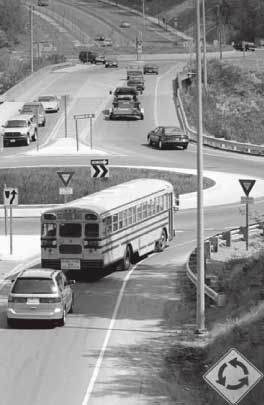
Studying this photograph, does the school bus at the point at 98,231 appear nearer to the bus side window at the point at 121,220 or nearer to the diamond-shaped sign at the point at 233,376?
the bus side window at the point at 121,220

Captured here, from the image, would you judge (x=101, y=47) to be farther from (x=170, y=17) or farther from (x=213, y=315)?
(x=213, y=315)

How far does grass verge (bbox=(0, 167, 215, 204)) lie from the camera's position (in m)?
57.3

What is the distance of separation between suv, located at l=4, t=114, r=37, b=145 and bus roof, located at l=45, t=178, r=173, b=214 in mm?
29341

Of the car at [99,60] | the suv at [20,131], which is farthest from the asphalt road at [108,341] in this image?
the car at [99,60]

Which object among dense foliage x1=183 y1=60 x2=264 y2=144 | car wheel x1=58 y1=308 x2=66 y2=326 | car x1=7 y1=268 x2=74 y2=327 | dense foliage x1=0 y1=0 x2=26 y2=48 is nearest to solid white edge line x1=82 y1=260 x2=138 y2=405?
car wheel x1=58 y1=308 x2=66 y2=326

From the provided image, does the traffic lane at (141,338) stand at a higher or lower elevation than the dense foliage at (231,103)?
lower

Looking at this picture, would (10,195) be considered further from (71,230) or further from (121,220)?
(71,230)

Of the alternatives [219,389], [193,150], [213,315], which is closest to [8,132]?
[193,150]

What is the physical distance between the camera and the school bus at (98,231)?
3075 cm

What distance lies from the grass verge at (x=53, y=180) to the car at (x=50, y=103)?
882 inches

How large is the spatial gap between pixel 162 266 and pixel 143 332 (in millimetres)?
10393

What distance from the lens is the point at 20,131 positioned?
66438 millimetres

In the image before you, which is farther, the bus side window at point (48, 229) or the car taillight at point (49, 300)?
the bus side window at point (48, 229)

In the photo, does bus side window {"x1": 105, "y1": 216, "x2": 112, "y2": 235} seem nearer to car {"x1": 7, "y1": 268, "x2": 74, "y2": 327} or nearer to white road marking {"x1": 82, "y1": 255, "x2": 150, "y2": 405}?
white road marking {"x1": 82, "y1": 255, "x2": 150, "y2": 405}
